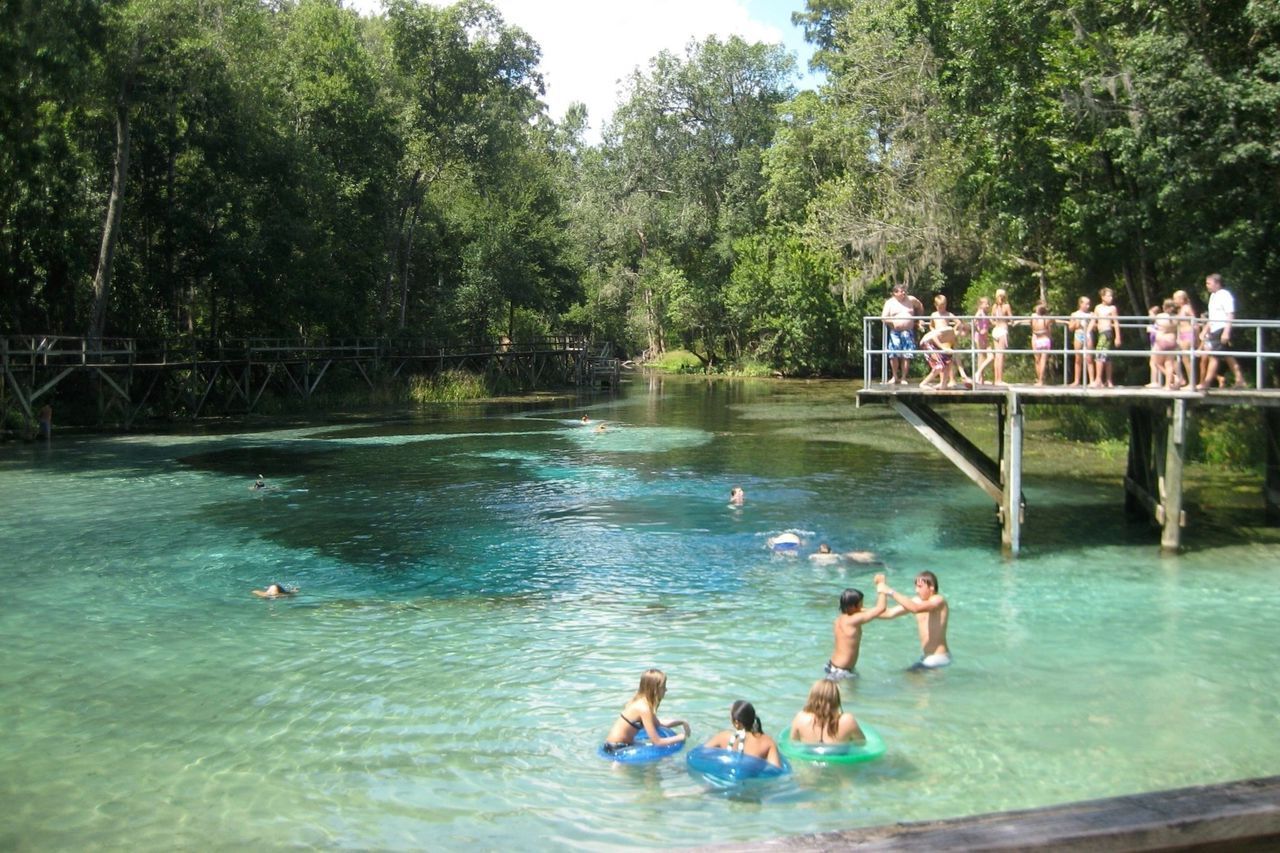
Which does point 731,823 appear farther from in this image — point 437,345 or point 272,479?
point 437,345

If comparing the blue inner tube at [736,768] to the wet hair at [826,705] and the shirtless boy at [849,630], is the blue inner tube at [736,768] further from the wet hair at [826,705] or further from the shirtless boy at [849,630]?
the shirtless boy at [849,630]

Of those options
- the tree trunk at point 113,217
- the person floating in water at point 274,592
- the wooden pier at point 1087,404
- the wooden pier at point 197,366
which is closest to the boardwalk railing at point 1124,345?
the wooden pier at point 1087,404

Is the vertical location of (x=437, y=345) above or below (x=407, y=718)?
above

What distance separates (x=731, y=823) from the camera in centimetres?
888

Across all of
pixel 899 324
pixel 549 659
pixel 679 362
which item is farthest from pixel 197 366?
pixel 679 362

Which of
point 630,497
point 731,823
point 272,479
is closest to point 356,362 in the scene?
point 272,479

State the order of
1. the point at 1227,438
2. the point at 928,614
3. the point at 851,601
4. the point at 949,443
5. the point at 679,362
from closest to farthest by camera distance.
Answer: the point at 851,601 → the point at 928,614 → the point at 949,443 → the point at 1227,438 → the point at 679,362

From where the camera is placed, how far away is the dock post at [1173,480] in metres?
17.5

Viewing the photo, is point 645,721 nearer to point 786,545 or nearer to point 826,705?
point 826,705

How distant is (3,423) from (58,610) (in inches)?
928

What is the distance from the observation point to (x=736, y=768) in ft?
31.3

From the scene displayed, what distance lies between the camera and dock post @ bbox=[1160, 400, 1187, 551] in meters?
17.5

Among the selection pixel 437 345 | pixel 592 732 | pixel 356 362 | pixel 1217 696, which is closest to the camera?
pixel 592 732

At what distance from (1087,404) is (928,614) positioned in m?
8.01
